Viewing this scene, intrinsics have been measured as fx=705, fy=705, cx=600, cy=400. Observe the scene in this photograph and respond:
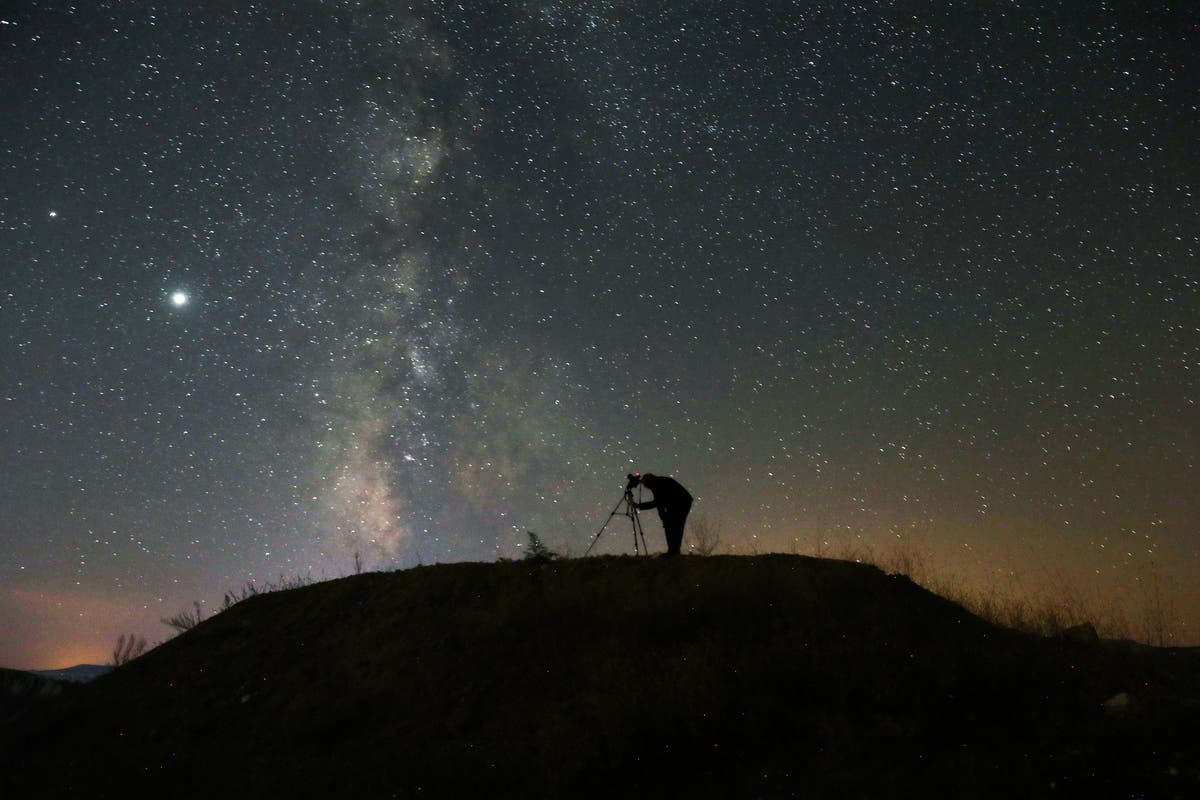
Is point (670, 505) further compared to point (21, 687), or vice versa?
point (21, 687)

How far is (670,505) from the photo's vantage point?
44.8 ft

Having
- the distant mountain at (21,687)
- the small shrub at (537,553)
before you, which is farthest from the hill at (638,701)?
the distant mountain at (21,687)

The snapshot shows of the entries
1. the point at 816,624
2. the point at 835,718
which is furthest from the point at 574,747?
the point at 816,624

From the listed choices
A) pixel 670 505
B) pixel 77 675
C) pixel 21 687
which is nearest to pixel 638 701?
pixel 670 505

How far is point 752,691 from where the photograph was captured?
8.65m

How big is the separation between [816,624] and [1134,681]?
12.1 feet

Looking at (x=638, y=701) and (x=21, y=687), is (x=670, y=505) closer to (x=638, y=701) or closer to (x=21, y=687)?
(x=638, y=701)

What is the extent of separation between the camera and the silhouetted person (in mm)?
13594

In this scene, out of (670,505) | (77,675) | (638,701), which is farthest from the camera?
(77,675)

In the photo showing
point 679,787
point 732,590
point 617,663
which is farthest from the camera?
point 732,590

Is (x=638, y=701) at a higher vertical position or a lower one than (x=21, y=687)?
higher

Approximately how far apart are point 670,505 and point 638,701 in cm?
539

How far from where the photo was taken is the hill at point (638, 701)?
7246mm

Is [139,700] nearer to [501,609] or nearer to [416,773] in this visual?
[501,609]
